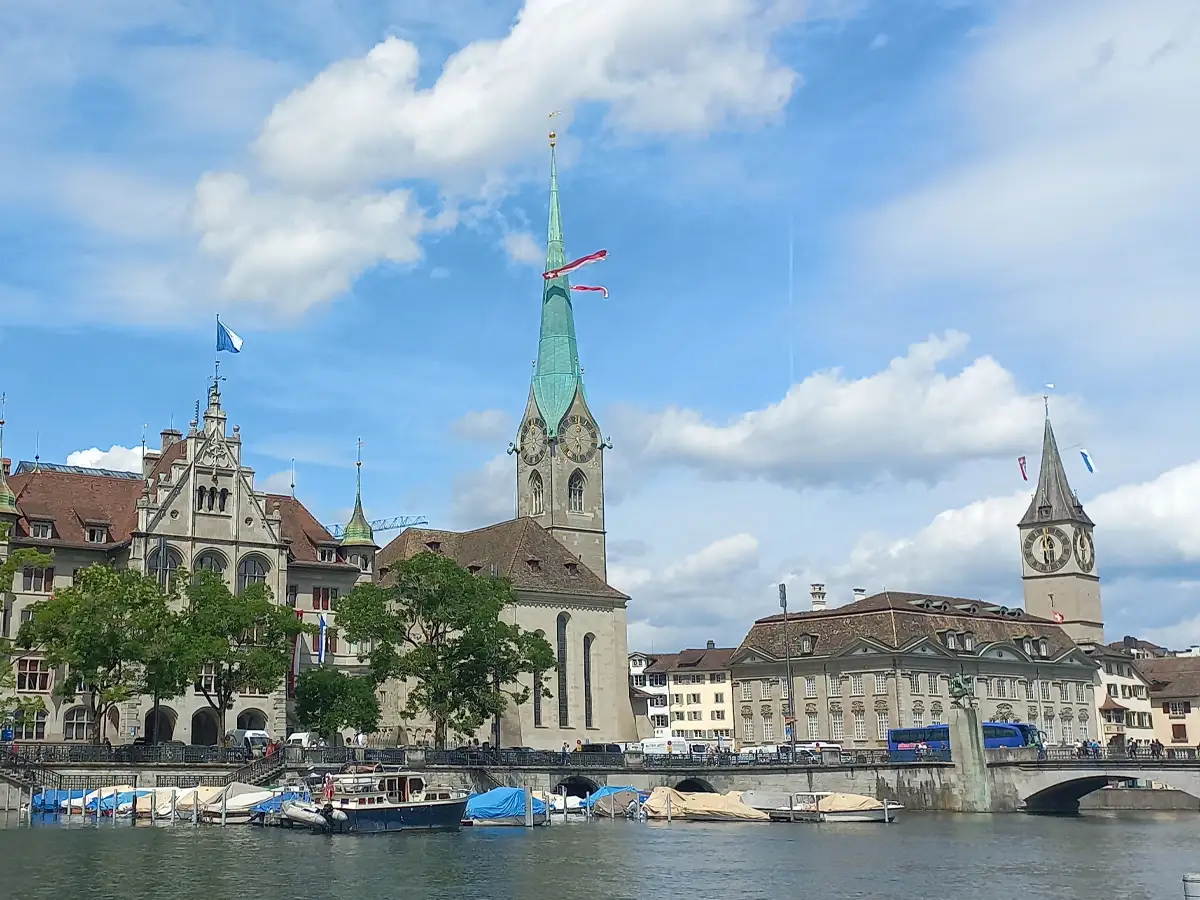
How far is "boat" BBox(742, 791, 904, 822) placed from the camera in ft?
282

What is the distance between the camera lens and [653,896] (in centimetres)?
4859

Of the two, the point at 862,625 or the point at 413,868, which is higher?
the point at 862,625

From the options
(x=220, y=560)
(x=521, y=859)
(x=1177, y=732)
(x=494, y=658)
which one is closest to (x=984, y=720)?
(x=1177, y=732)

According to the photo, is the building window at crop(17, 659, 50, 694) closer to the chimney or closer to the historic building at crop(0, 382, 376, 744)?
the historic building at crop(0, 382, 376, 744)

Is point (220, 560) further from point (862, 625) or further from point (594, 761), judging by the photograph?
point (862, 625)

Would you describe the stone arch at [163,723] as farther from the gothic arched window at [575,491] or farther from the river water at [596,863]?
the gothic arched window at [575,491]

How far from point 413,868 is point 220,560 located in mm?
45843

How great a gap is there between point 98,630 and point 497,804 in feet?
74.2

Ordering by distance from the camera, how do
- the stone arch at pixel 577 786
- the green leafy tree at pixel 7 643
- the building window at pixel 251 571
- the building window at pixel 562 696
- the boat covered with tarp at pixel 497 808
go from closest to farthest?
1. the green leafy tree at pixel 7 643
2. the boat covered with tarp at pixel 497 808
3. the stone arch at pixel 577 786
4. the building window at pixel 251 571
5. the building window at pixel 562 696

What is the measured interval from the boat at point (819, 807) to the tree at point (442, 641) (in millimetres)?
16510

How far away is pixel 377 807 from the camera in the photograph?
7169 cm

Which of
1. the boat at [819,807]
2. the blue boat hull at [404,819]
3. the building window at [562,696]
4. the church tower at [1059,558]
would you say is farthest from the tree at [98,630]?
the church tower at [1059,558]

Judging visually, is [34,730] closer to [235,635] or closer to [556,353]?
[235,635]

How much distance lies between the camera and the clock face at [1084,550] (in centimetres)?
17488
